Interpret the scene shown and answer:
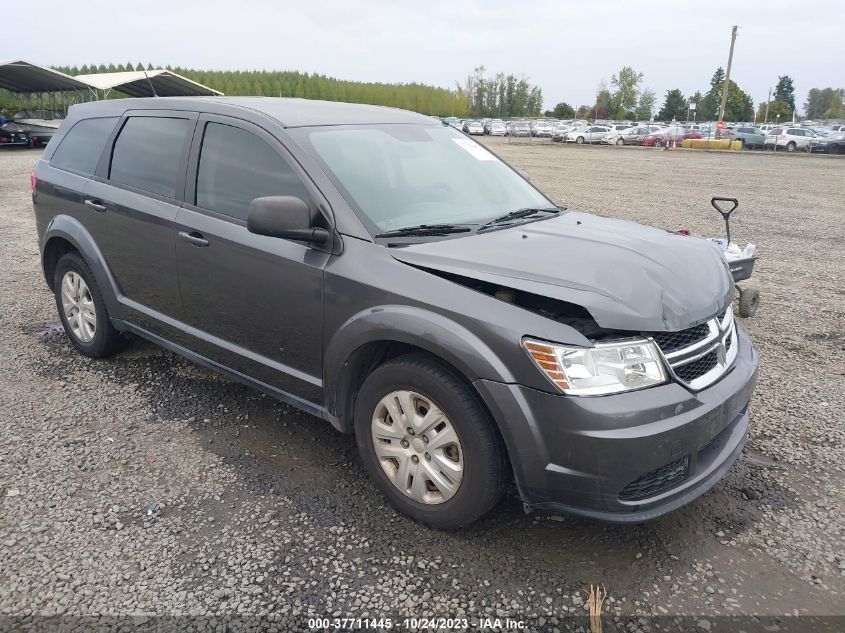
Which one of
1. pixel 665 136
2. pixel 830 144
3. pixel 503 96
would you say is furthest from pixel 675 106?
pixel 830 144

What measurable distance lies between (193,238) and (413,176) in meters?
1.29

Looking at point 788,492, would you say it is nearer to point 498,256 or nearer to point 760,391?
point 760,391

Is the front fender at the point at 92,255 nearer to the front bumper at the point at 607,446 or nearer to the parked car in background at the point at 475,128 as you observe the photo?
the front bumper at the point at 607,446

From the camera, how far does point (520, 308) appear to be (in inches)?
102

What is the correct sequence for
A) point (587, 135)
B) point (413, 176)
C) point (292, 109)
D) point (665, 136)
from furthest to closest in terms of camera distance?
point (587, 135) < point (665, 136) < point (292, 109) < point (413, 176)

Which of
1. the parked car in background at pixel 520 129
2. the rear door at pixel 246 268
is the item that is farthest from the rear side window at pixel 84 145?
the parked car in background at pixel 520 129

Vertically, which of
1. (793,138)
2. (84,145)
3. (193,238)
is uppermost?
(793,138)

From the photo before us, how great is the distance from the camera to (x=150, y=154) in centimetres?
414

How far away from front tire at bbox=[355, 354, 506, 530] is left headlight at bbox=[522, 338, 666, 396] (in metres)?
0.36

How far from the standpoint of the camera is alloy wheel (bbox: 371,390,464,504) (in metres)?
2.78

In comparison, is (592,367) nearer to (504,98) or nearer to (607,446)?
(607,446)

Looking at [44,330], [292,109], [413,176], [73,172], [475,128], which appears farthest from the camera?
[475,128]

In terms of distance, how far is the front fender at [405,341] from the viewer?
2566 millimetres

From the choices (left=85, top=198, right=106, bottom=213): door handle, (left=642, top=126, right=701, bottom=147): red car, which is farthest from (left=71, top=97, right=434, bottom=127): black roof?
(left=642, top=126, right=701, bottom=147): red car
